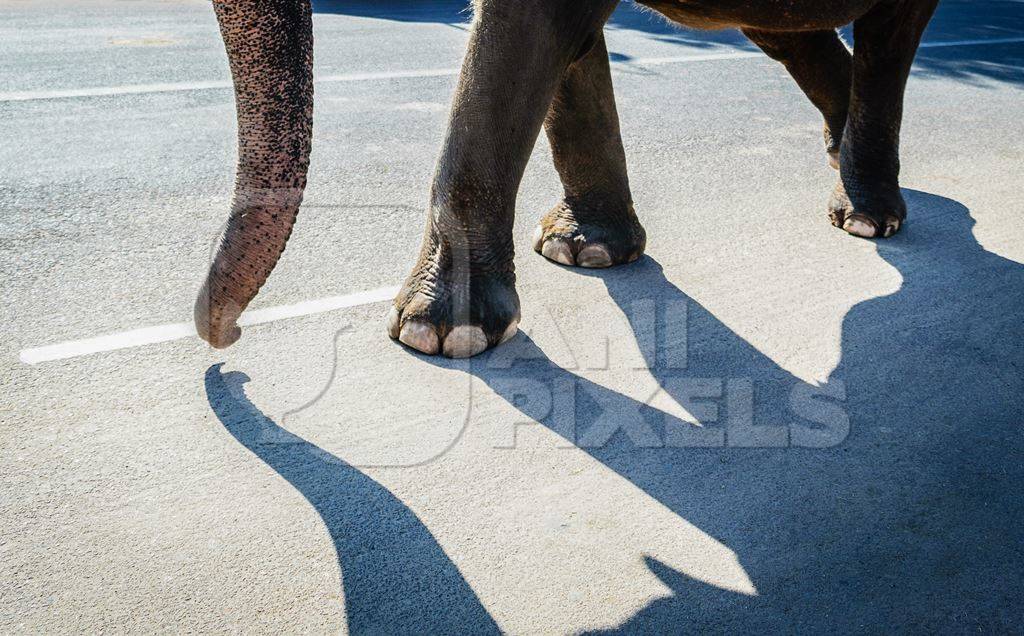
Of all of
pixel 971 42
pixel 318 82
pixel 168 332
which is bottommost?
pixel 971 42

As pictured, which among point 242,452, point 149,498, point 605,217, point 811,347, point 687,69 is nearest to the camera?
point 149,498

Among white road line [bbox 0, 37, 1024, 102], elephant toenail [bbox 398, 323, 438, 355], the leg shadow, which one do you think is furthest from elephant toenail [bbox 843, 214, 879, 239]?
white road line [bbox 0, 37, 1024, 102]

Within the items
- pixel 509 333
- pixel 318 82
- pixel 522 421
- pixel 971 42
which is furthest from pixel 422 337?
pixel 971 42

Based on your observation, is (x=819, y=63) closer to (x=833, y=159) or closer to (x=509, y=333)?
(x=833, y=159)

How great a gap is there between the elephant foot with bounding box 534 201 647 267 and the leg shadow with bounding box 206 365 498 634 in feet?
5.18

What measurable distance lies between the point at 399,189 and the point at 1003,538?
3208 millimetres

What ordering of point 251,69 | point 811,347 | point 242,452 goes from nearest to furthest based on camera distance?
point 251,69, point 242,452, point 811,347

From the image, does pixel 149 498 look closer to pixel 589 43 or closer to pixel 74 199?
pixel 589 43

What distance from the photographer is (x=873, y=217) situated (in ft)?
15.0

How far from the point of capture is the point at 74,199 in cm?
457

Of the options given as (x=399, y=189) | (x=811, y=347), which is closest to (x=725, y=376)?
(x=811, y=347)

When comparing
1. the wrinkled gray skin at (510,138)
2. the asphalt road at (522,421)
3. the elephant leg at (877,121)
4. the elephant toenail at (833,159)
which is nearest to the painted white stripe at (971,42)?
the elephant toenail at (833,159)

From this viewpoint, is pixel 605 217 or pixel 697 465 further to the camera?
pixel 605 217

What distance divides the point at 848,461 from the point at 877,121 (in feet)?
8.09
